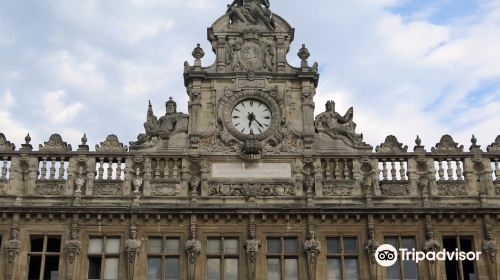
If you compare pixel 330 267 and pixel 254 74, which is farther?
pixel 254 74

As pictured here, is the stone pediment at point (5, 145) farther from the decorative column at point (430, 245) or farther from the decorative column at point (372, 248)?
the decorative column at point (430, 245)

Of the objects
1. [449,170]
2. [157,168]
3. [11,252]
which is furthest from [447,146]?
[11,252]

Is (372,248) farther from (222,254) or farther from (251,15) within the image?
(251,15)

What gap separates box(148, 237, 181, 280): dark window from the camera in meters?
26.3

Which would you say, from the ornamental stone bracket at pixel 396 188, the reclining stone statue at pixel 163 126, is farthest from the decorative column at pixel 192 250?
the ornamental stone bracket at pixel 396 188

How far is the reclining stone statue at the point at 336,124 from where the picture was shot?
1122 inches

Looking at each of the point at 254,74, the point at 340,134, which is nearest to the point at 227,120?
the point at 254,74

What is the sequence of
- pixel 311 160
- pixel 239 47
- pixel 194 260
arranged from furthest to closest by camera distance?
pixel 239 47
pixel 311 160
pixel 194 260

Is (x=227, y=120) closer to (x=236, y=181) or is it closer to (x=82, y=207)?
(x=236, y=181)

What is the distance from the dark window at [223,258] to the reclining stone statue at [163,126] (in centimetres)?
428

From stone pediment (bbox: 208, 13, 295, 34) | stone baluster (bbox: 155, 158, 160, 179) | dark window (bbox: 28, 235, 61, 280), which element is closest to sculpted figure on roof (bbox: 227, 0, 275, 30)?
stone pediment (bbox: 208, 13, 295, 34)

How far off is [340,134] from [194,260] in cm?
709

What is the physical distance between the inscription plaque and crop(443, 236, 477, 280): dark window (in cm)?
600

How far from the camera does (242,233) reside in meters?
26.8
